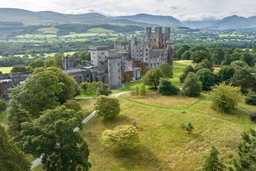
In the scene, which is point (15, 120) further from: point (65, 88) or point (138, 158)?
→ point (65, 88)

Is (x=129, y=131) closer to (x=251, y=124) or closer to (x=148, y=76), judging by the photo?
(x=251, y=124)

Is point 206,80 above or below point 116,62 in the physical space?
below

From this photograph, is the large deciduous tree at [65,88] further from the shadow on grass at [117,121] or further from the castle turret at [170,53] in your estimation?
the castle turret at [170,53]

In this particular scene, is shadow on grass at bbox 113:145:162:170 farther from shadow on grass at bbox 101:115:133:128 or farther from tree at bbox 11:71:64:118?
tree at bbox 11:71:64:118

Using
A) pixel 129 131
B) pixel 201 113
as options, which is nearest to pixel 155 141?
pixel 129 131

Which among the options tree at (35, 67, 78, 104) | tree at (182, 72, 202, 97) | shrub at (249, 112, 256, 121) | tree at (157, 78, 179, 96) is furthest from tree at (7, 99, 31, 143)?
tree at (182, 72, 202, 97)

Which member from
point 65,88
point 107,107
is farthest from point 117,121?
point 65,88
